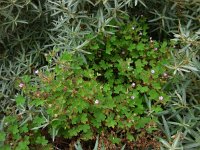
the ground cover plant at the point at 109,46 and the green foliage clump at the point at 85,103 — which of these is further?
the ground cover plant at the point at 109,46

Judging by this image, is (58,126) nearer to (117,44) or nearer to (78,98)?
(78,98)

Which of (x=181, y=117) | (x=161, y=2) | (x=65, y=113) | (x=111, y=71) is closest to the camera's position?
(x=65, y=113)

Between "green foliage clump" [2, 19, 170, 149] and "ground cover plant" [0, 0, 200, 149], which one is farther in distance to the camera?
"ground cover plant" [0, 0, 200, 149]

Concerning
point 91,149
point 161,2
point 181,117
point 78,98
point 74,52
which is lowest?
point 91,149

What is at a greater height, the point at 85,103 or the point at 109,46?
the point at 109,46

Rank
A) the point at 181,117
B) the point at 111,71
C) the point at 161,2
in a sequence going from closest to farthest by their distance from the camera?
1. the point at 181,117
2. the point at 111,71
3. the point at 161,2

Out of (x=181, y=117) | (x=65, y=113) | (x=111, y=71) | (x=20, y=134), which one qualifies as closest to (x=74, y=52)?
(x=111, y=71)

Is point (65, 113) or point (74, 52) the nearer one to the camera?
point (65, 113)

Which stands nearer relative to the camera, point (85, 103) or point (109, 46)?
point (85, 103)
